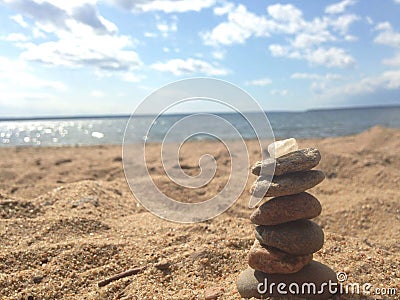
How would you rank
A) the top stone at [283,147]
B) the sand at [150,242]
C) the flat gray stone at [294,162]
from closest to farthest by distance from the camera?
1. the flat gray stone at [294,162]
2. the top stone at [283,147]
3. the sand at [150,242]

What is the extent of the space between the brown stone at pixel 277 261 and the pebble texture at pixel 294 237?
0.05 meters

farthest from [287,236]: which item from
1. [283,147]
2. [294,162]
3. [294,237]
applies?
[283,147]

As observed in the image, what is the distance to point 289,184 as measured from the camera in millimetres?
3498

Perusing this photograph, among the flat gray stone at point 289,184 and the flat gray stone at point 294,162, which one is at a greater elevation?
the flat gray stone at point 294,162

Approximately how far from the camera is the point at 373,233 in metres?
6.13

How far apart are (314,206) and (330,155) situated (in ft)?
26.4

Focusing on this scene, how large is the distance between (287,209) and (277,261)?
0.53 meters

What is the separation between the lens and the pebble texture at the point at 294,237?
135 inches

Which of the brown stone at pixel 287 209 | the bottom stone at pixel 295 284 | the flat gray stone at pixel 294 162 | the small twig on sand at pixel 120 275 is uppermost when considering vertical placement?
the flat gray stone at pixel 294 162

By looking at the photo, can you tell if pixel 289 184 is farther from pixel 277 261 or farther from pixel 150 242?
pixel 150 242

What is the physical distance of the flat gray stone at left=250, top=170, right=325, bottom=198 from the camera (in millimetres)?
3502

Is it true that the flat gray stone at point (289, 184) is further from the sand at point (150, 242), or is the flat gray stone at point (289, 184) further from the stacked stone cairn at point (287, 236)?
the sand at point (150, 242)

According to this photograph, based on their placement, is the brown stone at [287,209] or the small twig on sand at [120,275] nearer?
the brown stone at [287,209]

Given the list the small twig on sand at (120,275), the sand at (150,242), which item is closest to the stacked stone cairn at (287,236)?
the sand at (150,242)
